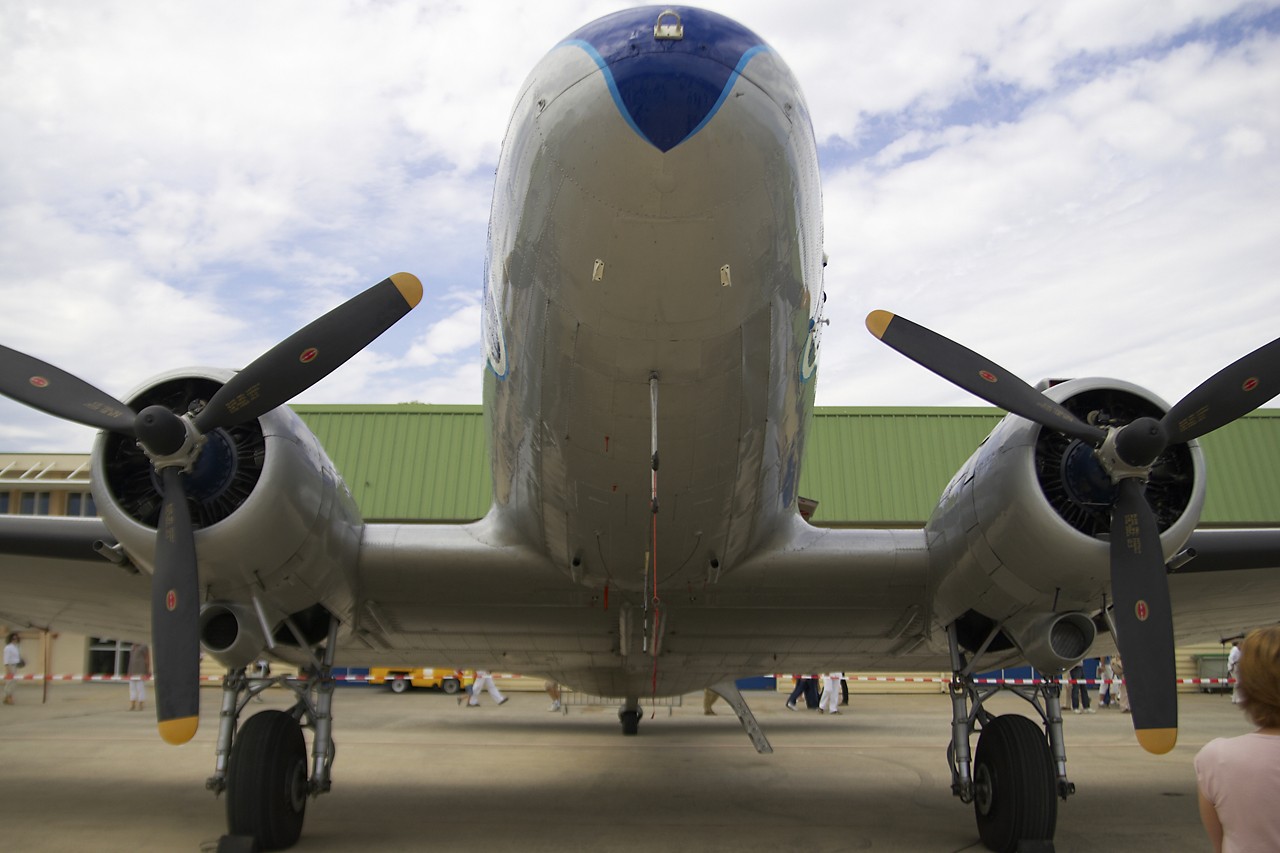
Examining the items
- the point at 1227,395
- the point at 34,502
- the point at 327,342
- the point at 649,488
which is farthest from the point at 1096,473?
the point at 34,502

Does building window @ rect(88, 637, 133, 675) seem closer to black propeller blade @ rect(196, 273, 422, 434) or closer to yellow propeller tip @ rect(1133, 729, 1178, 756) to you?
black propeller blade @ rect(196, 273, 422, 434)

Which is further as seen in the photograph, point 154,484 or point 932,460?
point 932,460

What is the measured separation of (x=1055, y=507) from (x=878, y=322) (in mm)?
1782

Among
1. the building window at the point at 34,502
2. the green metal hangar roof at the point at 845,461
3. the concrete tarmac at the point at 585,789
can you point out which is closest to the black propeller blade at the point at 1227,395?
the concrete tarmac at the point at 585,789

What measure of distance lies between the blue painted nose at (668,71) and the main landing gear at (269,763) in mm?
4929

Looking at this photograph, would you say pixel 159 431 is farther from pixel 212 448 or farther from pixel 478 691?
pixel 478 691

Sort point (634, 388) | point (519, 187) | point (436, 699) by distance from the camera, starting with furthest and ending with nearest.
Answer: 1. point (436, 699)
2. point (634, 388)
3. point (519, 187)

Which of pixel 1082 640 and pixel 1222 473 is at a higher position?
pixel 1222 473

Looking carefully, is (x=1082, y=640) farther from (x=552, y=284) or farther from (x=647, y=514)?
(x=552, y=284)

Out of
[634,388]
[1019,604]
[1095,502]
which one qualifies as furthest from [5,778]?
[1095,502]

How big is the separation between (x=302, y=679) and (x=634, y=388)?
396 cm

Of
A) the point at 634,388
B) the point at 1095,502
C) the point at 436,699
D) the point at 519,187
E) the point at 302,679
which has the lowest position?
the point at 436,699

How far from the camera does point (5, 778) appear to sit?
1052 centimetres

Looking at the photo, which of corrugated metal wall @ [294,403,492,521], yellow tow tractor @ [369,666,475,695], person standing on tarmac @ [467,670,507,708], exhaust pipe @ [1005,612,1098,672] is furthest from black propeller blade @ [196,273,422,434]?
yellow tow tractor @ [369,666,475,695]
